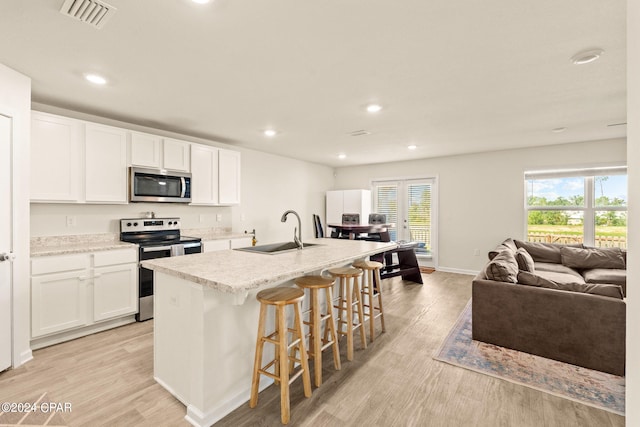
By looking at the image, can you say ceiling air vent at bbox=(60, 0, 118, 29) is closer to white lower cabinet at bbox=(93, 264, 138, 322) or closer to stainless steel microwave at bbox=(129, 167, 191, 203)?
stainless steel microwave at bbox=(129, 167, 191, 203)

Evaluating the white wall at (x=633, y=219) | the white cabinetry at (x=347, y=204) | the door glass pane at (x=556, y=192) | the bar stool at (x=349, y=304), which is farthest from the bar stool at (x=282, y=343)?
the door glass pane at (x=556, y=192)

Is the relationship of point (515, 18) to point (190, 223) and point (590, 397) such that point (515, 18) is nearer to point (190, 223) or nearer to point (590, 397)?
point (590, 397)

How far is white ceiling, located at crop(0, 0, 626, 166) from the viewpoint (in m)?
1.68

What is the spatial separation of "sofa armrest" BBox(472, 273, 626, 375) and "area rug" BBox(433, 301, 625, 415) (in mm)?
80

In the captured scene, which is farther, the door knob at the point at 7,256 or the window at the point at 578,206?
the window at the point at 578,206

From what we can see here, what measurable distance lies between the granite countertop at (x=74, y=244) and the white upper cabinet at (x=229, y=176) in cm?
151

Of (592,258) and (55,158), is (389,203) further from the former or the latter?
(55,158)

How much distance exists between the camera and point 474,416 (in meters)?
1.83

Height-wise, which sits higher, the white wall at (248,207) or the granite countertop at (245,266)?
the white wall at (248,207)

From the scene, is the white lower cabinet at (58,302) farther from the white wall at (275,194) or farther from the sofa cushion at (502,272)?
the sofa cushion at (502,272)

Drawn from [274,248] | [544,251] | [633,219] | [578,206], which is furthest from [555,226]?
[633,219]

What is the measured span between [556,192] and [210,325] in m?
5.89

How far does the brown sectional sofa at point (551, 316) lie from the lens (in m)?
2.30

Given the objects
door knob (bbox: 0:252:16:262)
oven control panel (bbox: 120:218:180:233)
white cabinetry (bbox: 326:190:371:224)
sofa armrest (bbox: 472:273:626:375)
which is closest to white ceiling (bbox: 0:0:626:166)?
oven control panel (bbox: 120:218:180:233)
